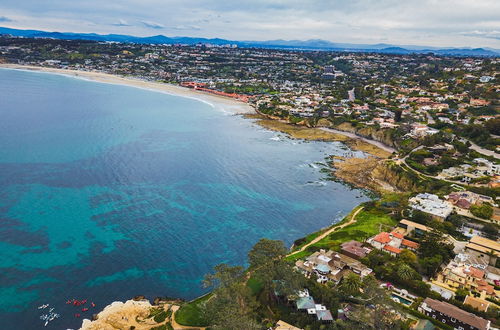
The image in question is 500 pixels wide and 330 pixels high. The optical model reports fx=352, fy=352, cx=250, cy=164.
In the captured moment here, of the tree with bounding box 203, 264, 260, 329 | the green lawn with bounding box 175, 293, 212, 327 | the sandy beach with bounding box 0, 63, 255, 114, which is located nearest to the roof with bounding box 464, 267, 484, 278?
the tree with bounding box 203, 264, 260, 329

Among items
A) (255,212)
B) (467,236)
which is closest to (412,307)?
(467,236)

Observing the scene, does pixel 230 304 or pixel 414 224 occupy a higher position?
pixel 230 304

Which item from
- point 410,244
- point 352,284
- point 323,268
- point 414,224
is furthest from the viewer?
point 414,224

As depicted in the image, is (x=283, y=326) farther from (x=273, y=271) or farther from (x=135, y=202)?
(x=135, y=202)

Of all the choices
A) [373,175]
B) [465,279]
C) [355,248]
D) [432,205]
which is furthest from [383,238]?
[373,175]

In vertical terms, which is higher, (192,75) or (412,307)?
(192,75)

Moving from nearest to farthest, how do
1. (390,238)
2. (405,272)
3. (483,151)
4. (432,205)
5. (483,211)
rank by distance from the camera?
(405,272) < (390,238) < (483,211) < (432,205) < (483,151)

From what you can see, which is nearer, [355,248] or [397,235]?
[355,248]

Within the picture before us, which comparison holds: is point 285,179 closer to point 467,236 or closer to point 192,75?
point 467,236
